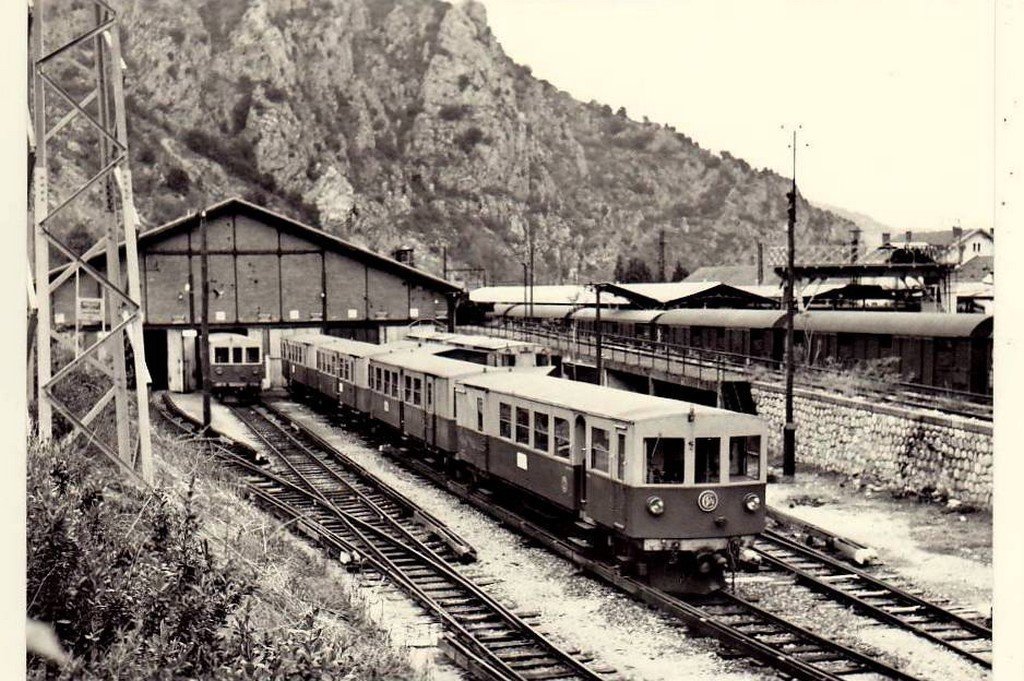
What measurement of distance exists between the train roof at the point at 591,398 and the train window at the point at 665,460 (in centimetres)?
40

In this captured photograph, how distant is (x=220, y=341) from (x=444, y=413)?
65.0ft

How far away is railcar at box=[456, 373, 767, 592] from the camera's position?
14430 mm

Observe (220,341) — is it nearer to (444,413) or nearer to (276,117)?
(444,413)

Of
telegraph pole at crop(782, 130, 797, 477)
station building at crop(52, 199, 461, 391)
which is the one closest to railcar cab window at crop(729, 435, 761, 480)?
telegraph pole at crop(782, 130, 797, 477)

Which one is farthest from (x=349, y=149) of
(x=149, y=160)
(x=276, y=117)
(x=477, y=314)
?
(x=477, y=314)

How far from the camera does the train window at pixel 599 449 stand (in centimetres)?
1527

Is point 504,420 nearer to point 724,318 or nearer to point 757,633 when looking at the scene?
point 757,633

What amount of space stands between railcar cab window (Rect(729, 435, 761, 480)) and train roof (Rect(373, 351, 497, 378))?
8.31 meters

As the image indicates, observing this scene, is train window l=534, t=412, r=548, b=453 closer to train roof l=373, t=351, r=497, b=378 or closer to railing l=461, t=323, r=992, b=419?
train roof l=373, t=351, r=497, b=378

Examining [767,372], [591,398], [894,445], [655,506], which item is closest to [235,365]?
[767,372]

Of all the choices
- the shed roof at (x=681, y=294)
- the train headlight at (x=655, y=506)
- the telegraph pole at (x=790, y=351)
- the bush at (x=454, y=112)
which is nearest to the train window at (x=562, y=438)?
the train headlight at (x=655, y=506)

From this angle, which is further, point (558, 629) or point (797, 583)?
point (797, 583)

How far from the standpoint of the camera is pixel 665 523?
47.4 ft

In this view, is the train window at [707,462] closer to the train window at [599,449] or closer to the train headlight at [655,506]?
the train headlight at [655,506]
